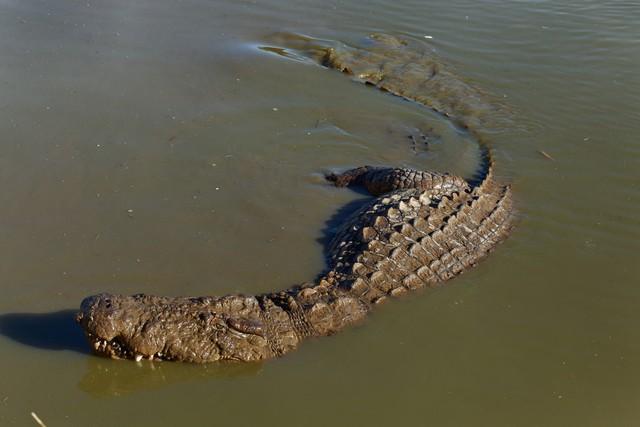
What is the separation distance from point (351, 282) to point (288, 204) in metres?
1.53

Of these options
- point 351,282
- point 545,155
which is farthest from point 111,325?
point 545,155

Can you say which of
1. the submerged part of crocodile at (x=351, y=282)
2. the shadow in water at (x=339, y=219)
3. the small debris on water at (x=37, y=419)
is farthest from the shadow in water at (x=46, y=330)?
the shadow in water at (x=339, y=219)

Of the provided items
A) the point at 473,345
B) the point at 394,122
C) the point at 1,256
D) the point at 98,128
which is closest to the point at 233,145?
the point at 98,128

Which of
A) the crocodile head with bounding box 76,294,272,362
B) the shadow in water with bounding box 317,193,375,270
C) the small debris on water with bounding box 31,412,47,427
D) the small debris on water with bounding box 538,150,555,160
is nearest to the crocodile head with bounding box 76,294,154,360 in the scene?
the crocodile head with bounding box 76,294,272,362

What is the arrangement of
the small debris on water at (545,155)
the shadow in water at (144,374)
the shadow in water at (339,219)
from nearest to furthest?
the shadow in water at (144,374) → the shadow in water at (339,219) → the small debris on water at (545,155)

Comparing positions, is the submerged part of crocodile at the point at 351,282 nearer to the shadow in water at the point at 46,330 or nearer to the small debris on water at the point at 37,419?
the shadow in water at the point at 46,330

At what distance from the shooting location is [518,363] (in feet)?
17.9

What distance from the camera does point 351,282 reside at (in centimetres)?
595

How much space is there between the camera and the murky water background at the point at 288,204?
5051mm

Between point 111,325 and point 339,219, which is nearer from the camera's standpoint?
point 111,325

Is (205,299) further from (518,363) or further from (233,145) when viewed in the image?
(233,145)

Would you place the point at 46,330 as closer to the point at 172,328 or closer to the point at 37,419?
the point at 172,328

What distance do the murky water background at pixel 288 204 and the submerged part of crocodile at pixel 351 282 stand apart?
165mm

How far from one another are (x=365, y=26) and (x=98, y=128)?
205 inches
